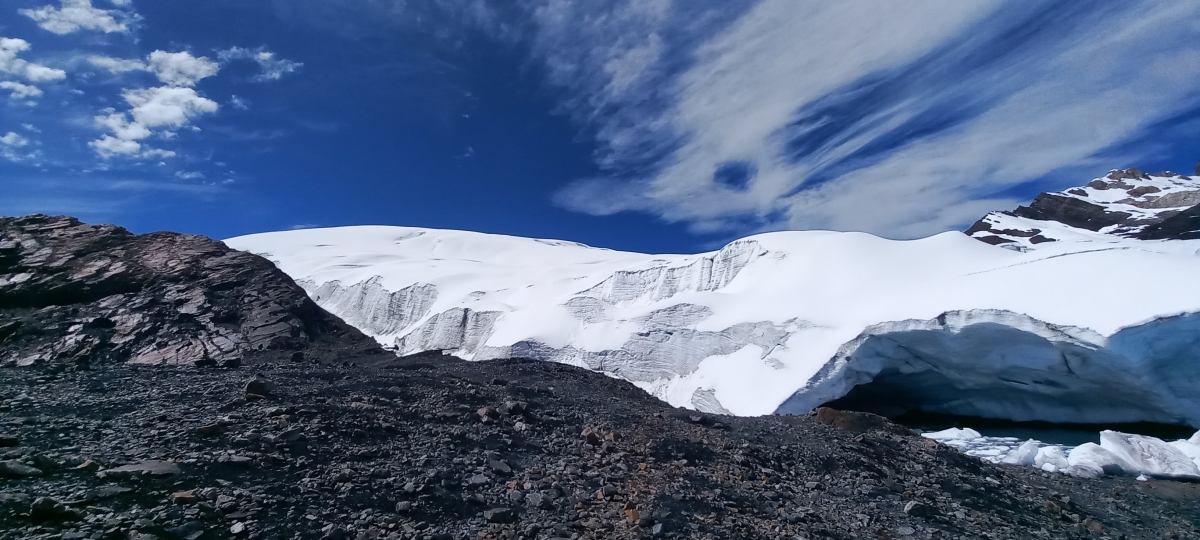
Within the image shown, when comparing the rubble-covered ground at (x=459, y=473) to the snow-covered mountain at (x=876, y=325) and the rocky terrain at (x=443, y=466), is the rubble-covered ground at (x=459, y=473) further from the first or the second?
the snow-covered mountain at (x=876, y=325)

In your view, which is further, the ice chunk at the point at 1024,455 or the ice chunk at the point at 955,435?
the ice chunk at the point at 955,435

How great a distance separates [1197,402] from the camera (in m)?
10.1

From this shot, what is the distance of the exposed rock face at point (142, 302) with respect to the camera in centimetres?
1102

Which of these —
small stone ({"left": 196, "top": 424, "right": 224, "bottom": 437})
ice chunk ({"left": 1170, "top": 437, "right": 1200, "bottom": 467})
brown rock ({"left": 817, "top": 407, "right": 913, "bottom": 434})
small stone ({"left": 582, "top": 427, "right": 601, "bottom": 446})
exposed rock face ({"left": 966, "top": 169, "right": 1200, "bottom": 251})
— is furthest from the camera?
exposed rock face ({"left": 966, "top": 169, "right": 1200, "bottom": 251})

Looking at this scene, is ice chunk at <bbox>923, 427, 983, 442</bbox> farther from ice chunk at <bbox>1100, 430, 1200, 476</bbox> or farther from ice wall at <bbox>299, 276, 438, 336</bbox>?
ice wall at <bbox>299, 276, 438, 336</bbox>

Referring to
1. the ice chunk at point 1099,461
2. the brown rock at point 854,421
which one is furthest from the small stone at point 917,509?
the ice chunk at point 1099,461

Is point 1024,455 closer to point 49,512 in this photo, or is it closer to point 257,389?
point 257,389

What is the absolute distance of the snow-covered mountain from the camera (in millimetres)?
9922

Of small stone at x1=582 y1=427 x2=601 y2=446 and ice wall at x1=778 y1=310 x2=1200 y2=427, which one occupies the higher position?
ice wall at x1=778 y1=310 x2=1200 y2=427

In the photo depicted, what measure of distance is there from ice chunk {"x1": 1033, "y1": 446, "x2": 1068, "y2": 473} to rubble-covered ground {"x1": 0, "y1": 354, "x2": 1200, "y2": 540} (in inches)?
24.1

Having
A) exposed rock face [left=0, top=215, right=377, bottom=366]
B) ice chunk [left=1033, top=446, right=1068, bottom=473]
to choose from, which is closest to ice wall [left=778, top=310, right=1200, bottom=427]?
ice chunk [left=1033, top=446, right=1068, bottom=473]

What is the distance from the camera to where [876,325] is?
1128cm

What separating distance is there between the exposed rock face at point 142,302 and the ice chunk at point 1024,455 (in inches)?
522

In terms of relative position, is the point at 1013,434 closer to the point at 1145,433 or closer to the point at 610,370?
the point at 1145,433
